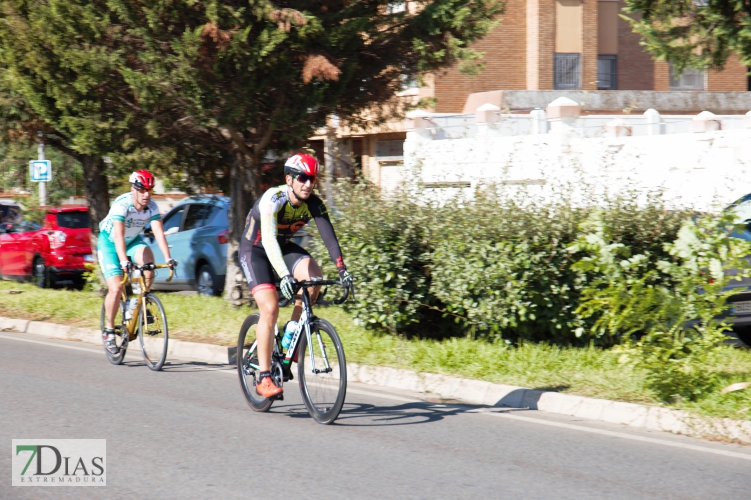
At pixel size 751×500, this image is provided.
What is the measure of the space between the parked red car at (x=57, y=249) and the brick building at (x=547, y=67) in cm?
1442

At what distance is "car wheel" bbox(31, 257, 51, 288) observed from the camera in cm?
1844

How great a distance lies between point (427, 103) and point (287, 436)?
28.8 ft

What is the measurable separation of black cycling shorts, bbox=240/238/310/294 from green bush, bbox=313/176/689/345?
2509mm

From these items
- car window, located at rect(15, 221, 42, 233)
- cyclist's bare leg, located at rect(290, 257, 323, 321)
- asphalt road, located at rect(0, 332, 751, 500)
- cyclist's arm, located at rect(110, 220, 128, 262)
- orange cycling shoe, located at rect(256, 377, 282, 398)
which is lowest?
asphalt road, located at rect(0, 332, 751, 500)

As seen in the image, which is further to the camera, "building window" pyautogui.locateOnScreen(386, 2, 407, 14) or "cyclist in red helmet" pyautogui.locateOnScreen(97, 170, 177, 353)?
"building window" pyautogui.locateOnScreen(386, 2, 407, 14)

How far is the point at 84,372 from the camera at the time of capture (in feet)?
31.4

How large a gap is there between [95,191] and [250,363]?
922 centimetres

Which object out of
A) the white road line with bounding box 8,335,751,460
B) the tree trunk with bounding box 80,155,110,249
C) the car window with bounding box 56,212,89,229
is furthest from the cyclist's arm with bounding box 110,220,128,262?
the car window with bounding box 56,212,89,229

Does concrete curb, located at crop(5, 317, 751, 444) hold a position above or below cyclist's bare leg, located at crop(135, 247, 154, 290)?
below

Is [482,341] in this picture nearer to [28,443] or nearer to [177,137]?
[28,443]

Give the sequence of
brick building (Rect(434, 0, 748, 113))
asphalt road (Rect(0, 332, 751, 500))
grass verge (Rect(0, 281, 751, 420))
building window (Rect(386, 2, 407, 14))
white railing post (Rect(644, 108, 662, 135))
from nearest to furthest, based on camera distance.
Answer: asphalt road (Rect(0, 332, 751, 500)), grass verge (Rect(0, 281, 751, 420)), building window (Rect(386, 2, 407, 14)), white railing post (Rect(644, 108, 662, 135)), brick building (Rect(434, 0, 748, 113))

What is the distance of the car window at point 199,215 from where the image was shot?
15922mm

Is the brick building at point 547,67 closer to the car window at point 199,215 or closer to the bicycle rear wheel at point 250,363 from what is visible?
the car window at point 199,215

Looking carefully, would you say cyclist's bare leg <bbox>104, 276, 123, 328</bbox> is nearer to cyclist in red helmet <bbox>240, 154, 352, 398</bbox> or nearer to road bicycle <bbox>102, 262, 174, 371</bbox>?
road bicycle <bbox>102, 262, 174, 371</bbox>
